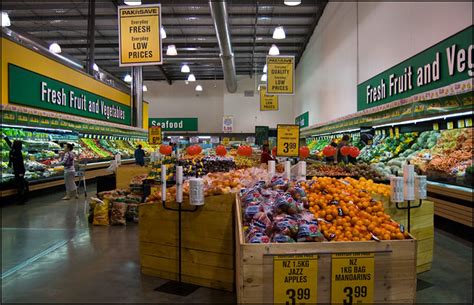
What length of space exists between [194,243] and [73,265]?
5.56 ft

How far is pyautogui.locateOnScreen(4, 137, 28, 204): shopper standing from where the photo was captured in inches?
344

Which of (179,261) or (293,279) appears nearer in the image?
(293,279)

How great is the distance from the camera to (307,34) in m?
19.1

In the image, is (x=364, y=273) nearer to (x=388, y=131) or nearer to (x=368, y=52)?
(x=388, y=131)

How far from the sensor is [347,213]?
3156mm

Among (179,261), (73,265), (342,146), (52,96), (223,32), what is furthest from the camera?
(223,32)

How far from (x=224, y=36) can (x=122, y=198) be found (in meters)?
8.80

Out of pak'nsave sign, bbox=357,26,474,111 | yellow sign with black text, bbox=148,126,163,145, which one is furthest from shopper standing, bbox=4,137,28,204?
pak'nsave sign, bbox=357,26,474,111

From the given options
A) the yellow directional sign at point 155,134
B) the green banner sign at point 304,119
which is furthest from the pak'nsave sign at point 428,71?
the green banner sign at point 304,119

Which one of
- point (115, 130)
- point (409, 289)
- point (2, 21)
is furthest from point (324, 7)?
point (409, 289)

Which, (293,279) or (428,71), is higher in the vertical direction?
(428,71)

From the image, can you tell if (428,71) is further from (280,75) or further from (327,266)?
(327,266)

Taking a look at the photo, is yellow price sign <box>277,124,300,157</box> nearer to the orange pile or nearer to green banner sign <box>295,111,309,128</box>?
the orange pile

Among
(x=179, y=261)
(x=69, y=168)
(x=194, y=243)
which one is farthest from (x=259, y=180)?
(x=69, y=168)
